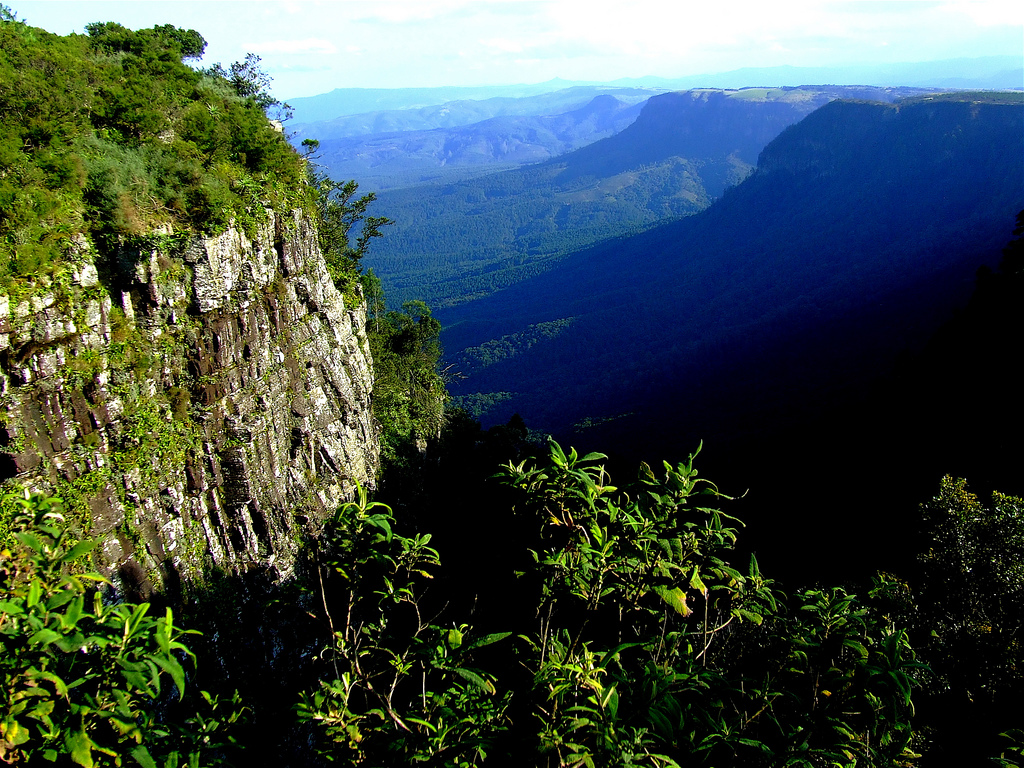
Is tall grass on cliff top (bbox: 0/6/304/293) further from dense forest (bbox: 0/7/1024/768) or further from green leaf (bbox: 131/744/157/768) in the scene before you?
green leaf (bbox: 131/744/157/768)

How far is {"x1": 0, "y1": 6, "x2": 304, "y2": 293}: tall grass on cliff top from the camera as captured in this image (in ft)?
46.0

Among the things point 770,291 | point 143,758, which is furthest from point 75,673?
point 770,291

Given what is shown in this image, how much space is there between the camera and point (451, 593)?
18469 mm

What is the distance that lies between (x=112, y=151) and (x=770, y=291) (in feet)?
352

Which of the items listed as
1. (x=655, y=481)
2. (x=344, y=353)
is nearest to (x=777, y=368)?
(x=344, y=353)

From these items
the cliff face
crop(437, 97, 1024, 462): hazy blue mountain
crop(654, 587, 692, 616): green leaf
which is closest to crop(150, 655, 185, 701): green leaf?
crop(654, 587, 692, 616): green leaf

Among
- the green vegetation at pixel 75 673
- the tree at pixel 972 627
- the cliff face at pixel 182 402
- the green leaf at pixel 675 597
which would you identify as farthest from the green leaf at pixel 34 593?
the cliff face at pixel 182 402

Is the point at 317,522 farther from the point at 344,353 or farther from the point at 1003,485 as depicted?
the point at 1003,485

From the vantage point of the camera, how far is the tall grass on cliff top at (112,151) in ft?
46.0

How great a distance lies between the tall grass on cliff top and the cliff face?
69 cm

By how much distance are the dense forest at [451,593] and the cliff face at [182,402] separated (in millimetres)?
620

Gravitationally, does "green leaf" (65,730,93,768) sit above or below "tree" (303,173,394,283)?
below

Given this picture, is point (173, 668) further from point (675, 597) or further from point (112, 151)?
point (112, 151)

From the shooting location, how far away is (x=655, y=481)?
175 inches
